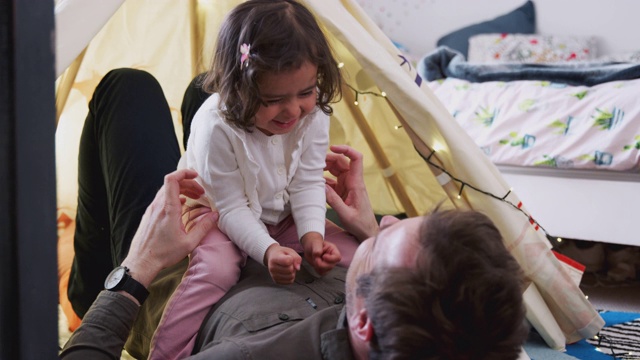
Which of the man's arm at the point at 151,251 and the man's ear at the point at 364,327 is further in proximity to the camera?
the man's arm at the point at 151,251

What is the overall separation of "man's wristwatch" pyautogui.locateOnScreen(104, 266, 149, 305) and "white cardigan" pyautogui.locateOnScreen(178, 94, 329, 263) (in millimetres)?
184

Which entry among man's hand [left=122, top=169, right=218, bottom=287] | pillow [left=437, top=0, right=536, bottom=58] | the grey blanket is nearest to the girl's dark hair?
man's hand [left=122, top=169, right=218, bottom=287]

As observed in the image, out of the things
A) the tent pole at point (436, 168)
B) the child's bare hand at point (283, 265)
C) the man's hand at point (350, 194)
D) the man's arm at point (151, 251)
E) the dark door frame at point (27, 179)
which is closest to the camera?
the dark door frame at point (27, 179)

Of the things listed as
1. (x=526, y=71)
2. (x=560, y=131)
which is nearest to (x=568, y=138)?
(x=560, y=131)

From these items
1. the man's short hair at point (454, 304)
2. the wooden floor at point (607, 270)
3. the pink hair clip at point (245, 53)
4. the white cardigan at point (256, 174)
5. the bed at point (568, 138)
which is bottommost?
the wooden floor at point (607, 270)

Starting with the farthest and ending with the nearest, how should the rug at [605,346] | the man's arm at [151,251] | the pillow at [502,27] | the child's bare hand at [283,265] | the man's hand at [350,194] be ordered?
the pillow at [502,27], the rug at [605,346], the man's hand at [350,194], the child's bare hand at [283,265], the man's arm at [151,251]

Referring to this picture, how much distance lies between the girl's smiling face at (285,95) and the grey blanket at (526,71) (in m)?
1.29

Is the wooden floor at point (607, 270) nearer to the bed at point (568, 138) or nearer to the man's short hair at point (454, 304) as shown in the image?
the bed at point (568, 138)

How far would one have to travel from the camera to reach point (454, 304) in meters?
0.67

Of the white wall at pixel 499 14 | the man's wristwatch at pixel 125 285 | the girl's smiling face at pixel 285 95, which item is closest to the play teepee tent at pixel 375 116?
the girl's smiling face at pixel 285 95

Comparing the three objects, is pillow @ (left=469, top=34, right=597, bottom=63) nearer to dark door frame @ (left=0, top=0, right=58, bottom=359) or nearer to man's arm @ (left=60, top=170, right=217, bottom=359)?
man's arm @ (left=60, top=170, right=217, bottom=359)

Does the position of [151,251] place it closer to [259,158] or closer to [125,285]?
[125,285]

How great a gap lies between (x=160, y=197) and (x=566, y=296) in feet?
2.90

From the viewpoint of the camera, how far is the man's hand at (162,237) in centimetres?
108
